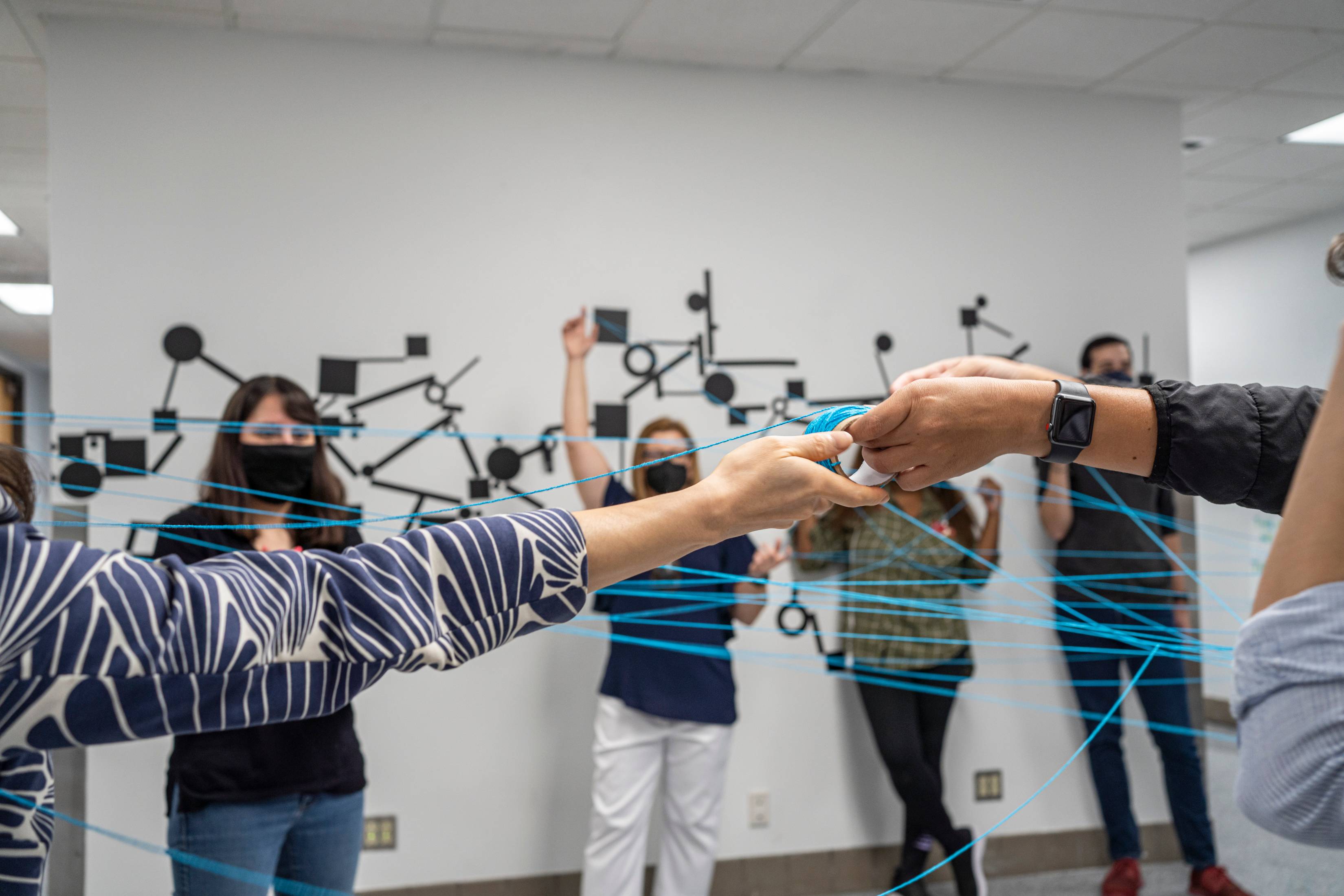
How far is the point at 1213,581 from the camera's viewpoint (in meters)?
5.07

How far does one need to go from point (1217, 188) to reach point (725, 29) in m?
3.23

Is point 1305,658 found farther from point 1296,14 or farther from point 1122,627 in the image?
point 1296,14

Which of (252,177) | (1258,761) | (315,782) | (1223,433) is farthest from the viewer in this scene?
(252,177)

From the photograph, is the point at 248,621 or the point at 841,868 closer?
the point at 248,621

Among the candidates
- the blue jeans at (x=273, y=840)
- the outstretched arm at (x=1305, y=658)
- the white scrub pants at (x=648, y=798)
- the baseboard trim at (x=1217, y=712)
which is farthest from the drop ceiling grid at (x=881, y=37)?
the baseboard trim at (x=1217, y=712)

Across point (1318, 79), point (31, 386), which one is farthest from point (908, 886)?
point (31, 386)

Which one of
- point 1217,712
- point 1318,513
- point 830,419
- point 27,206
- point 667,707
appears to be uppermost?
point 27,206

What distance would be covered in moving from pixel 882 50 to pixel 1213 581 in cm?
347

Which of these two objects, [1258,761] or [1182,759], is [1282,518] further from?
[1182,759]

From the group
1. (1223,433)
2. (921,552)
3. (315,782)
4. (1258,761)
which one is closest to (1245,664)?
(1258,761)

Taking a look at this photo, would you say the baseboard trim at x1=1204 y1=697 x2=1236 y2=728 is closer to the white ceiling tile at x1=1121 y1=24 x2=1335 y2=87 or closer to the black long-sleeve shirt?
the white ceiling tile at x1=1121 y1=24 x2=1335 y2=87

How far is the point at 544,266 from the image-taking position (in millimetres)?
3383

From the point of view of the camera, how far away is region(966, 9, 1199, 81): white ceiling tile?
3.25 metres

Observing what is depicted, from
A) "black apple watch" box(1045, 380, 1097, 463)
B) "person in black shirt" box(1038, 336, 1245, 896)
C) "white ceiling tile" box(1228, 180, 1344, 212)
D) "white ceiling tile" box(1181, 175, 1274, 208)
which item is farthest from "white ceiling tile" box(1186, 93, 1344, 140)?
"black apple watch" box(1045, 380, 1097, 463)
